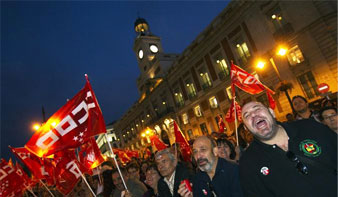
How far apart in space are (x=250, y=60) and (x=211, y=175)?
1801 cm

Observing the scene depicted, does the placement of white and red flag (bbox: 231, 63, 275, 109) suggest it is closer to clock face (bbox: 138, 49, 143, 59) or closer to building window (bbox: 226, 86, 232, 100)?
building window (bbox: 226, 86, 232, 100)

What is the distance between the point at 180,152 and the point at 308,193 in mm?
6579

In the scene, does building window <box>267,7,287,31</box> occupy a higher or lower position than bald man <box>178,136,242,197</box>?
higher

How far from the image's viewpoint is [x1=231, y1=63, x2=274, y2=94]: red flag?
8.02m

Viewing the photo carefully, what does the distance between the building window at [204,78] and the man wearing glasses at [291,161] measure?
76.4 feet

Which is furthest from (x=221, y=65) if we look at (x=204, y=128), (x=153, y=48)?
(x=153, y=48)

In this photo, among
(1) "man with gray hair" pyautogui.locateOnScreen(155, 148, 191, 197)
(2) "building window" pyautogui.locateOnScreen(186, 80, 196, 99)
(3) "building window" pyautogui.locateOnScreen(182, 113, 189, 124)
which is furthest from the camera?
(3) "building window" pyautogui.locateOnScreen(182, 113, 189, 124)

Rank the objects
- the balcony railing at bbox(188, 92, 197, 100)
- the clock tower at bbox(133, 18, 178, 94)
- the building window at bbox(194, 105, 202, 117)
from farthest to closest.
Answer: the clock tower at bbox(133, 18, 178, 94)
the balcony railing at bbox(188, 92, 197, 100)
the building window at bbox(194, 105, 202, 117)

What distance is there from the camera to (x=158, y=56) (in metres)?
38.1

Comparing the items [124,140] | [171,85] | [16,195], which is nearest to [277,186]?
[16,195]

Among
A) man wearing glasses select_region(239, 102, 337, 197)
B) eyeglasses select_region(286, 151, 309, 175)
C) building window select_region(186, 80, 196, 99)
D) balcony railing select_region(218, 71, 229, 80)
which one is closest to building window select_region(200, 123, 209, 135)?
building window select_region(186, 80, 196, 99)

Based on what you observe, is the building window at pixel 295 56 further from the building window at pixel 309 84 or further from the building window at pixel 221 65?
the building window at pixel 221 65

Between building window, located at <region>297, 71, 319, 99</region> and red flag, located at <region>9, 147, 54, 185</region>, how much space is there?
Answer: 1658cm

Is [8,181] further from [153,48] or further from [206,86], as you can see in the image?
[153,48]
